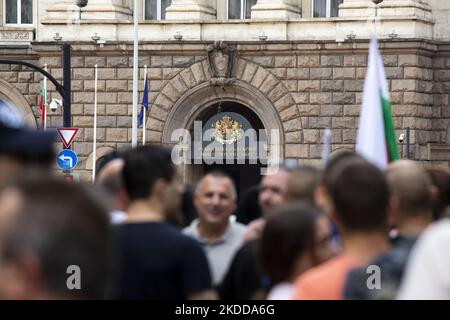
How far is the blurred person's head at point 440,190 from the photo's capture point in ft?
32.9

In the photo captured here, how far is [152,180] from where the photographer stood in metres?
8.54

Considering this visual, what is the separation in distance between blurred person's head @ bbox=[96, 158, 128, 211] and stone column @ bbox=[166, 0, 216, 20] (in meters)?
28.8

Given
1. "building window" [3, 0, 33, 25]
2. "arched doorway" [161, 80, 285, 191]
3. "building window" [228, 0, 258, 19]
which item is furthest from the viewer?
"building window" [3, 0, 33, 25]

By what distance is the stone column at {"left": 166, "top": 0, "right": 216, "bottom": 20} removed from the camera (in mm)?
38906

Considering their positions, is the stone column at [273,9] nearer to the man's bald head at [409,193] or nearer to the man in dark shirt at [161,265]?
the man's bald head at [409,193]

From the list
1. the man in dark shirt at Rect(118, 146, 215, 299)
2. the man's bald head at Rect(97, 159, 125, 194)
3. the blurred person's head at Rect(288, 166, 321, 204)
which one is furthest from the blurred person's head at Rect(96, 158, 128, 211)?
the blurred person's head at Rect(288, 166, 321, 204)

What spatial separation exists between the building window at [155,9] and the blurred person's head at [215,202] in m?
29.4

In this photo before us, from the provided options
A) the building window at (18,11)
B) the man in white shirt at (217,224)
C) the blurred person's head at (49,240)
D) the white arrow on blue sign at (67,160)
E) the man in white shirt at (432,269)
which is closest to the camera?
the blurred person's head at (49,240)

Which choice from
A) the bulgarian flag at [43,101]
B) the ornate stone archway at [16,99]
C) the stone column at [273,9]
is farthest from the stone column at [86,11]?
the stone column at [273,9]

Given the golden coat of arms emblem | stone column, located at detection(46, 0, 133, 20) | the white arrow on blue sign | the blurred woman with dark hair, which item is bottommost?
the white arrow on blue sign

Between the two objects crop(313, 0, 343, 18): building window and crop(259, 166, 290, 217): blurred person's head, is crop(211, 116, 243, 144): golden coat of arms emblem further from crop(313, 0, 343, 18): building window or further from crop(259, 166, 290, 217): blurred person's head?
crop(259, 166, 290, 217): blurred person's head

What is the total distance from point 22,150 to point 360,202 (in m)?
1.95

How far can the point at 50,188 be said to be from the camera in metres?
4.59
